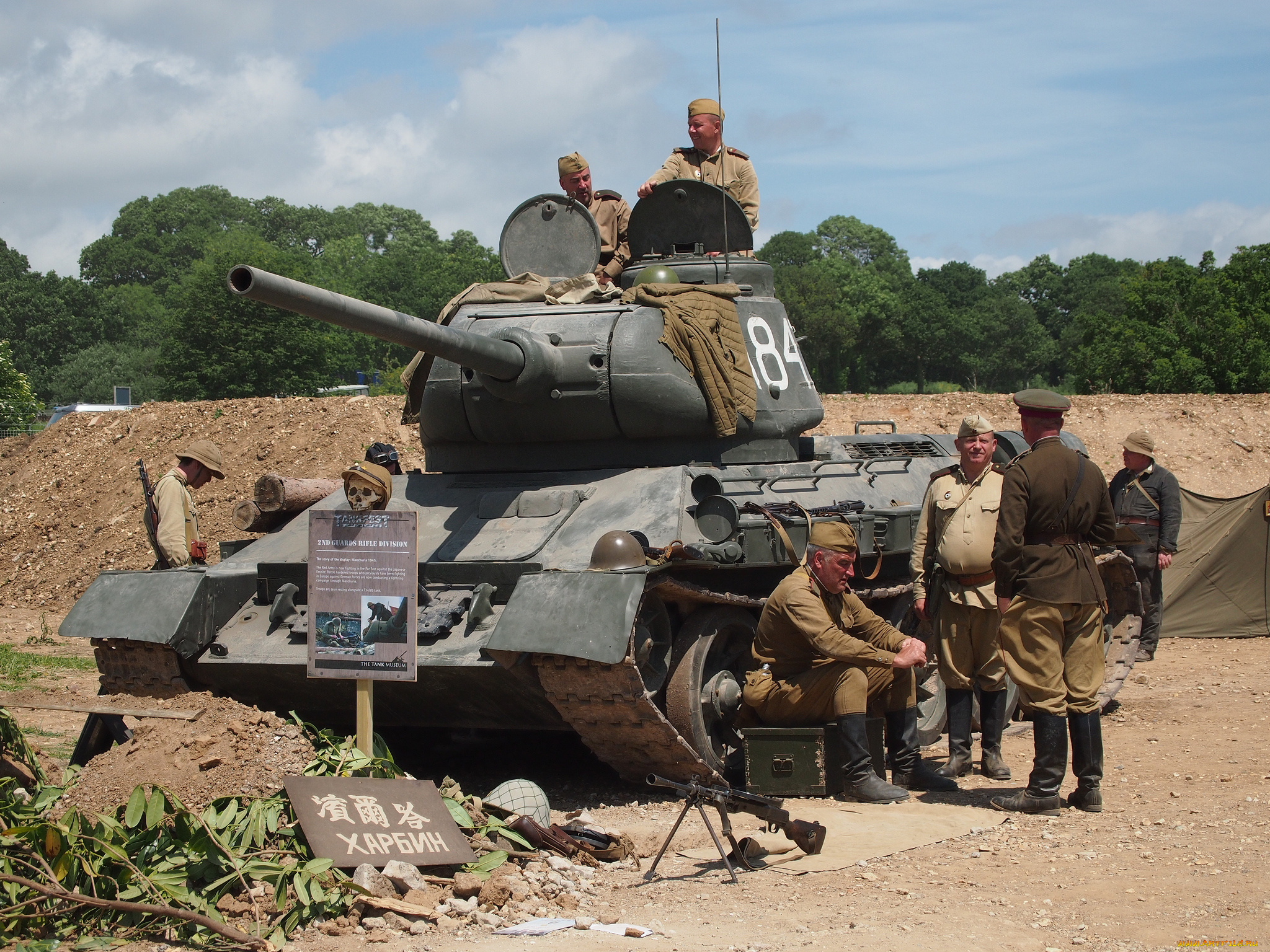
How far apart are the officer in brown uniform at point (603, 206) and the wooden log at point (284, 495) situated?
2.74m

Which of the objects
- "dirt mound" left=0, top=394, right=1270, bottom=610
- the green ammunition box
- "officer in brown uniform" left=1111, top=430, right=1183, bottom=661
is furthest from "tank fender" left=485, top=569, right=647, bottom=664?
"dirt mound" left=0, top=394, right=1270, bottom=610

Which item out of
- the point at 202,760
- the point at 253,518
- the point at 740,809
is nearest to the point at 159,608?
the point at 253,518

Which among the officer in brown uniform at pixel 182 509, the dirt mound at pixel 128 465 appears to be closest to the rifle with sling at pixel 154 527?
the officer in brown uniform at pixel 182 509

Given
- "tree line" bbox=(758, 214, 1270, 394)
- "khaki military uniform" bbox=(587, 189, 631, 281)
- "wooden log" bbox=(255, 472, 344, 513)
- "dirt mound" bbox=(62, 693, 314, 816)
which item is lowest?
"dirt mound" bbox=(62, 693, 314, 816)

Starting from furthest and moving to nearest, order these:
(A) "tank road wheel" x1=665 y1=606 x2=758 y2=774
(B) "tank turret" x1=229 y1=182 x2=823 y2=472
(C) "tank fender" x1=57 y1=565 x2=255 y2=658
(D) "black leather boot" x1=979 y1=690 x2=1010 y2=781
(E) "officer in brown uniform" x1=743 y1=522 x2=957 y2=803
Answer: (B) "tank turret" x1=229 y1=182 x2=823 y2=472
(D) "black leather boot" x1=979 y1=690 x2=1010 y2=781
(C) "tank fender" x1=57 y1=565 x2=255 y2=658
(A) "tank road wheel" x1=665 y1=606 x2=758 y2=774
(E) "officer in brown uniform" x1=743 y1=522 x2=957 y2=803

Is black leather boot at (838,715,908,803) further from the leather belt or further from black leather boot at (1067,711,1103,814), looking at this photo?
the leather belt

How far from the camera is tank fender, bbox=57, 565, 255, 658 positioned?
754 centimetres

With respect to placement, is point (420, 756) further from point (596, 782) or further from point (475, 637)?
point (475, 637)

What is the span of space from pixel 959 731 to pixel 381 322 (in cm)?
403

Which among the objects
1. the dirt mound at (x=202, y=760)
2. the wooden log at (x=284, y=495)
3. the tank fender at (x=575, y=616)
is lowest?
the dirt mound at (x=202, y=760)

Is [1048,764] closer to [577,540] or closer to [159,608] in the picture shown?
Result: [577,540]

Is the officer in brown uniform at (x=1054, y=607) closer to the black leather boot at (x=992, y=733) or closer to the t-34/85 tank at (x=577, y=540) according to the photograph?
the black leather boot at (x=992, y=733)

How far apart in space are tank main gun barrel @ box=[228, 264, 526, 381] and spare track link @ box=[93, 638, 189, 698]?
Answer: 7.30 feet

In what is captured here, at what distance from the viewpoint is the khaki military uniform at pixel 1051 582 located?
6730 millimetres
